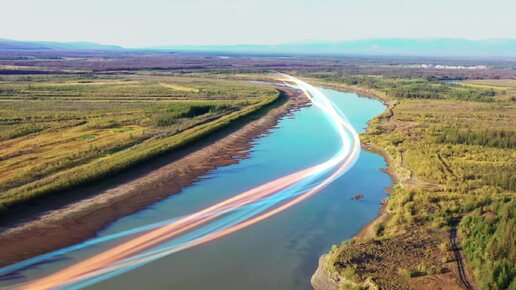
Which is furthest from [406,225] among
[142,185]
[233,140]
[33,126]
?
[33,126]

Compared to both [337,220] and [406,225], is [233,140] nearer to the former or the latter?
[337,220]

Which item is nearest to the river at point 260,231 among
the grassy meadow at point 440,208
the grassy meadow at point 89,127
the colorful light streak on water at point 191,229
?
the colorful light streak on water at point 191,229

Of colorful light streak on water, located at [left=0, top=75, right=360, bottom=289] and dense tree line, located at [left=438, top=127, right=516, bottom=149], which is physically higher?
dense tree line, located at [left=438, top=127, right=516, bottom=149]

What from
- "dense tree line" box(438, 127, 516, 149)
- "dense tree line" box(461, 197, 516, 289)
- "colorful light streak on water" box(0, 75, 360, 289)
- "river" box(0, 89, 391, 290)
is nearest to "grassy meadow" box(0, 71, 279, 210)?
"river" box(0, 89, 391, 290)

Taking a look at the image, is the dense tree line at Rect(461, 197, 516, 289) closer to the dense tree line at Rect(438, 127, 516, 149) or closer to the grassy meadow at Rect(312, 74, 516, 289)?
the grassy meadow at Rect(312, 74, 516, 289)

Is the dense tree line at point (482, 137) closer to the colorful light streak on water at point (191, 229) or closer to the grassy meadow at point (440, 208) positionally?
the grassy meadow at point (440, 208)

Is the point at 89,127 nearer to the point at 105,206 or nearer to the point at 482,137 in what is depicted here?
the point at 105,206

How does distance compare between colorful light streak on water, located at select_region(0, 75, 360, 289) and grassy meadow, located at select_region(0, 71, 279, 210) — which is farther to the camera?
grassy meadow, located at select_region(0, 71, 279, 210)

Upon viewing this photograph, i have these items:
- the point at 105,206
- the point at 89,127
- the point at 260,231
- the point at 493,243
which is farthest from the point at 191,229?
the point at 89,127
